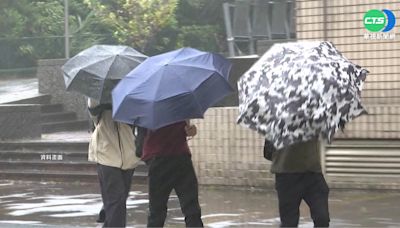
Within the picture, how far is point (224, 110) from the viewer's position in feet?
32.4

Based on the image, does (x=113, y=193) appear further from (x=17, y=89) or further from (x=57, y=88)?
(x=17, y=89)

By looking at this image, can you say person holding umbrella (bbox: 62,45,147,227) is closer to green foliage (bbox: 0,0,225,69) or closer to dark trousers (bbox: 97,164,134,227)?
dark trousers (bbox: 97,164,134,227)

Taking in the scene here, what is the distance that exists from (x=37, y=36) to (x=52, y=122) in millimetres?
7986

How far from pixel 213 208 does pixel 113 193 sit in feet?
7.88

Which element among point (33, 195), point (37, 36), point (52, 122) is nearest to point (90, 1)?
point (37, 36)

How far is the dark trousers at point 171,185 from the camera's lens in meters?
5.97

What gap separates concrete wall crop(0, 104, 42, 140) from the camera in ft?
42.5

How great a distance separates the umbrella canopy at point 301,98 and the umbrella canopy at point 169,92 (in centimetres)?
49

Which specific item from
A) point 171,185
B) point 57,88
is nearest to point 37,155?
point 57,88

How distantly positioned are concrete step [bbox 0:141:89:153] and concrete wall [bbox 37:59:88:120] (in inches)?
94.7

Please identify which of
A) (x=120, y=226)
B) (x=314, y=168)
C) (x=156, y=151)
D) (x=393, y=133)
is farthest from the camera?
(x=393, y=133)

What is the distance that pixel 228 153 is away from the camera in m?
9.81

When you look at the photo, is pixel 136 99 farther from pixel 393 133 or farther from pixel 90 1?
pixel 90 1

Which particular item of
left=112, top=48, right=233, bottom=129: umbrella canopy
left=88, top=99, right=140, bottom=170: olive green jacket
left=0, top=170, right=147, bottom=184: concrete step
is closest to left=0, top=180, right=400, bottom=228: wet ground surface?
left=0, top=170, right=147, bottom=184: concrete step
